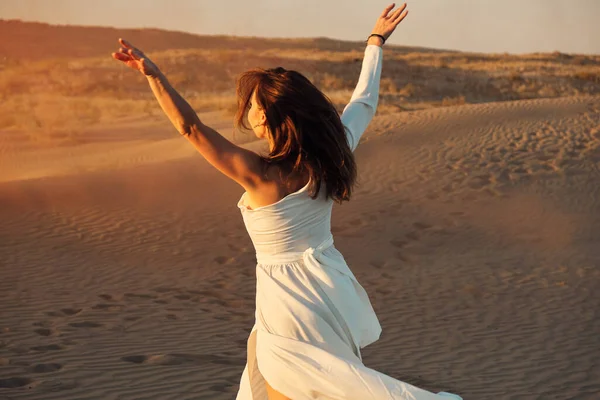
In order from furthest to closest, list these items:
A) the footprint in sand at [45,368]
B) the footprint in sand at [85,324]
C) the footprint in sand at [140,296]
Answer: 1. the footprint in sand at [140,296]
2. the footprint in sand at [85,324]
3. the footprint in sand at [45,368]

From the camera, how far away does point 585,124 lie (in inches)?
703

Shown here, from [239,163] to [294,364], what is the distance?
0.68 meters

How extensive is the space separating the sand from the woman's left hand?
3.65 m

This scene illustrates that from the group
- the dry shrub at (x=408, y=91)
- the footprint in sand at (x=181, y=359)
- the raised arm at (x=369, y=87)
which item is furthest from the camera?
the dry shrub at (x=408, y=91)

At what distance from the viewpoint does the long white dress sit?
268 cm

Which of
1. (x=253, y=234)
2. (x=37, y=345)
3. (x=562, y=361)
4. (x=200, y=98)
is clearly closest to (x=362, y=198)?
(x=562, y=361)

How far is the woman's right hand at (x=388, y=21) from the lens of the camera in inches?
134

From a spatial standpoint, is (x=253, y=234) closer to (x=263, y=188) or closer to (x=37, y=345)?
(x=263, y=188)

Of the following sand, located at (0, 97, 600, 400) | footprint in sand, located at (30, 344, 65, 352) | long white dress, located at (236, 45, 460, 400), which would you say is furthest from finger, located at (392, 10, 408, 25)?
footprint in sand, located at (30, 344, 65, 352)

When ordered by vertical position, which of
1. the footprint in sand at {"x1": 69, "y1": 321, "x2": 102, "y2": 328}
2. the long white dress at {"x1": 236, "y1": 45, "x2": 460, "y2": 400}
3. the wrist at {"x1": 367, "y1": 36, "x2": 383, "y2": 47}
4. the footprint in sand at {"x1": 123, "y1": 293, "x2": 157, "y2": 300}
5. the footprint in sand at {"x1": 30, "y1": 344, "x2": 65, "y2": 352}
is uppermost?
the wrist at {"x1": 367, "y1": 36, "x2": 383, "y2": 47}

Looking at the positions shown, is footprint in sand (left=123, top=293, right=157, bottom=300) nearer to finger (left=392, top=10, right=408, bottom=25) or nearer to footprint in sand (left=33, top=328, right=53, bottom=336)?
footprint in sand (left=33, top=328, right=53, bottom=336)

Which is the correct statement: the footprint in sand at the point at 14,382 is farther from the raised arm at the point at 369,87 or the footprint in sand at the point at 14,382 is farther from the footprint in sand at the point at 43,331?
the raised arm at the point at 369,87

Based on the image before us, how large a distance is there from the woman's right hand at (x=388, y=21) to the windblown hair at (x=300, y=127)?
31.1 inches

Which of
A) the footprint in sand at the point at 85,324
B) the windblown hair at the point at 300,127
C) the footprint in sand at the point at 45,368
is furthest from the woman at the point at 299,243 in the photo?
the footprint in sand at the point at 85,324
